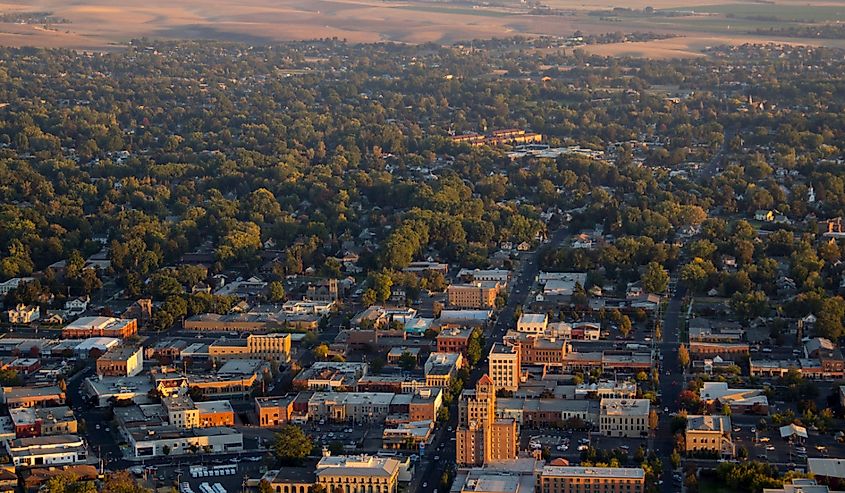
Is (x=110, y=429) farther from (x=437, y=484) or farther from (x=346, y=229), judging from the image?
(x=346, y=229)

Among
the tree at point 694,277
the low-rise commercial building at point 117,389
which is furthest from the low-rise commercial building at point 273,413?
the tree at point 694,277

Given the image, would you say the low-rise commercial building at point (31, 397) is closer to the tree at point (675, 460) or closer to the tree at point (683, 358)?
the tree at point (675, 460)

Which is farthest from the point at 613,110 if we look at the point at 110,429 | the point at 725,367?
the point at 110,429

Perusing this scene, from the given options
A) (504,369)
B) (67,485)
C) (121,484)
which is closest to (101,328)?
(504,369)

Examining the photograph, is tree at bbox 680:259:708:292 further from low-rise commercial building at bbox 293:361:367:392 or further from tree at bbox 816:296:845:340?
low-rise commercial building at bbox 293:361:367:392

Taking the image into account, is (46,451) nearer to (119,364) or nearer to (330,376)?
(119,364)

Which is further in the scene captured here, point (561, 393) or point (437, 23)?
point (437, 23)

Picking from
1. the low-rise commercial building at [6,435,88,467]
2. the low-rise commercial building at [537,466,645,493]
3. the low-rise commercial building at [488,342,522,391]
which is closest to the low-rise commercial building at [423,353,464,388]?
the low-rise commercial building at [488,342,522,391]
